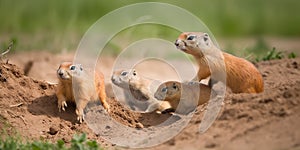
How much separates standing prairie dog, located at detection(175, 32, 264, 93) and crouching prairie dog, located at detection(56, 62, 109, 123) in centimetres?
105

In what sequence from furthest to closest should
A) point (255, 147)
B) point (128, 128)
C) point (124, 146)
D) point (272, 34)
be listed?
point (272, 34), point (128, 128), point (124, 146), point (255, 147)

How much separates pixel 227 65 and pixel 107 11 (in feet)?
24.1

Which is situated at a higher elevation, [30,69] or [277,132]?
[30,69]

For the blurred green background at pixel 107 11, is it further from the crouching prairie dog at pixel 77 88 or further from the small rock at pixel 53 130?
the small rock at pixel 53 130

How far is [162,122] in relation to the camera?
7176mm

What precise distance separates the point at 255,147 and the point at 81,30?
27.9ft

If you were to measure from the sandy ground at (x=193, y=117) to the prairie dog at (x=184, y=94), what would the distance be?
28 cm

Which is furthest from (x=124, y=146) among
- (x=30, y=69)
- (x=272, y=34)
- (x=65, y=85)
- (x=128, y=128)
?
(x=272, y=34)

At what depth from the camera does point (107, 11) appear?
14.4 meters

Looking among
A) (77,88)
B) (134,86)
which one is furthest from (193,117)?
(134,86)

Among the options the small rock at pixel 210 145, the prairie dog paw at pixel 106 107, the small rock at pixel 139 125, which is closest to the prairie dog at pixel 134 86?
the prairie dog paw at pixel 106 107

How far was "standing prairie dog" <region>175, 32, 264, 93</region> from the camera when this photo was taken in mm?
7297

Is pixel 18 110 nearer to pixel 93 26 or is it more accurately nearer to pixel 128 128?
pixel 128 128

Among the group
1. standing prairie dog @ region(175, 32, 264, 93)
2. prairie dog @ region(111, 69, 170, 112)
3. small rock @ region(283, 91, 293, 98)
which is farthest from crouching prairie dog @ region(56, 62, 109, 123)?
small rock @ region(283, 91, 293, 98)
